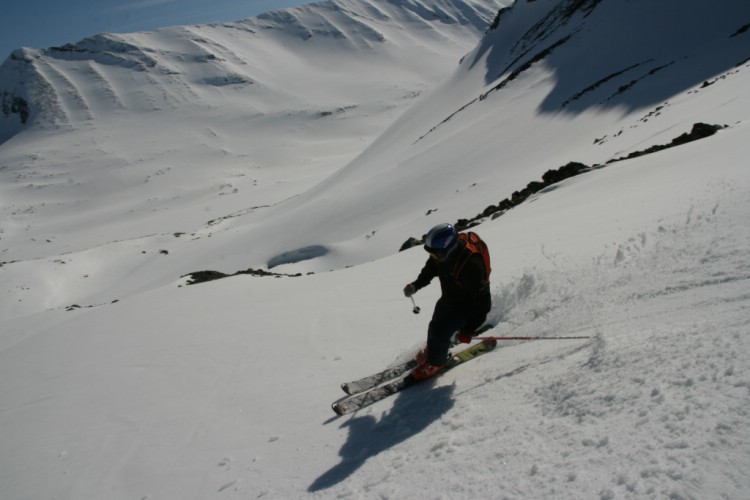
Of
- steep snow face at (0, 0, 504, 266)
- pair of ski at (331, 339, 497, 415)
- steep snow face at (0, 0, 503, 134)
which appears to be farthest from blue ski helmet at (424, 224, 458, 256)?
steep snow face at (0, 0, 503, 134)

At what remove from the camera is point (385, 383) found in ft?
19.1

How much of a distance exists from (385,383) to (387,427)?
118 centimetres

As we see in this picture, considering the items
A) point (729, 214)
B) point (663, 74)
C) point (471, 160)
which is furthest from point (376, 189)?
point (729, 214)

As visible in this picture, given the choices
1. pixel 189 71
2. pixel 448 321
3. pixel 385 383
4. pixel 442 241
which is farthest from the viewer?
pixel 189 71

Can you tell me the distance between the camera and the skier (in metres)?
4.85

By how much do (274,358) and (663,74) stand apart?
34.4 meters

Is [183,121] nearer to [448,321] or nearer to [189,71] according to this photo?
[189,71]

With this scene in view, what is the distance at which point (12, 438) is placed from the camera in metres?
7.45

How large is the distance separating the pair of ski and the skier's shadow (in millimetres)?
207

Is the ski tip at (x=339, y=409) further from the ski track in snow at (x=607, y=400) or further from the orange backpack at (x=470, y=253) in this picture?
the orange backpack at (x=470, y=253)

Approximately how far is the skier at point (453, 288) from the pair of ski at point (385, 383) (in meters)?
0.18

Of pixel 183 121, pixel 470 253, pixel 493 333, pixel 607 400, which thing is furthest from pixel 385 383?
pixel 183 121

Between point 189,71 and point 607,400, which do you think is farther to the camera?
point 189,71

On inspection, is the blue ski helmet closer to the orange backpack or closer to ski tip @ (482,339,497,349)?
the orange backpack
